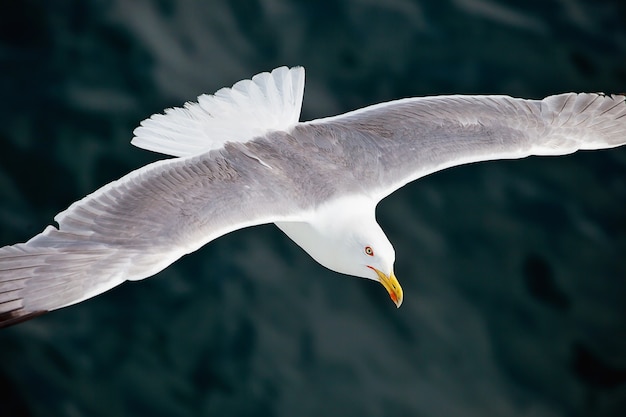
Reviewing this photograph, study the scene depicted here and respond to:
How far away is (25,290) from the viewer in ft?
18.6

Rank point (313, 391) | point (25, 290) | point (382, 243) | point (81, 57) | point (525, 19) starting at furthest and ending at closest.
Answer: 1. point (525, 19)
2. point (81, 57)
3. point (313, 391)
4. point (382, 243)
5. point (25, 290)

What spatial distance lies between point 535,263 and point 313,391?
1.81m

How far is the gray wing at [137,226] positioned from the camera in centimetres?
570

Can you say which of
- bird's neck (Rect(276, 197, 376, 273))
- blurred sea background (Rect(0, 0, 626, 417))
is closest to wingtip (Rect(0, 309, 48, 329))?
blurred sea background (Rect(0, 0, 626, 417))

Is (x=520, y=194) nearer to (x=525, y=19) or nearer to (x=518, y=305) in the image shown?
(x=518, y=305)

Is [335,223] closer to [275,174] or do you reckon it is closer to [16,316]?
[275,174]

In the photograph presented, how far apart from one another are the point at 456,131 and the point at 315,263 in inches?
49.2

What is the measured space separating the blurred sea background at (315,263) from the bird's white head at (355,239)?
0.78 metres

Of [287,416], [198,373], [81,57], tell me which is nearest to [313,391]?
[287,416]

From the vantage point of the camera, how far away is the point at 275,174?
21.4ft

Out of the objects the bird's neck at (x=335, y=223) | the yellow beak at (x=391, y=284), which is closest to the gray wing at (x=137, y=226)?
the bird's neck at (x=335, y=223)

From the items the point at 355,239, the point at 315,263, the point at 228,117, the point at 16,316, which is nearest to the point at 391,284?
the point at 355,239

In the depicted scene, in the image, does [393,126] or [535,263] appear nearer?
[393,126]

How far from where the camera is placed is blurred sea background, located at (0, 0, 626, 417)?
6.87 metres
